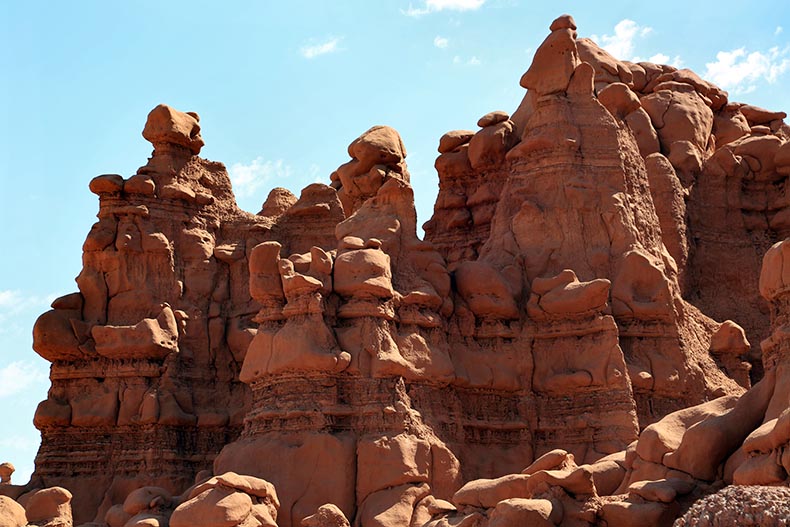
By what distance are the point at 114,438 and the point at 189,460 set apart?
2.02 meters

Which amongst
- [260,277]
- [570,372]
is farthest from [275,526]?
[570,372]

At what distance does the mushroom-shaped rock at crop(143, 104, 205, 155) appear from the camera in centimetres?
3800

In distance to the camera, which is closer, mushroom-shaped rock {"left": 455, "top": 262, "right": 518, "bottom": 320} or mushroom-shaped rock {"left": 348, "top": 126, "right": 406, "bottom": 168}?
mushroom-shaped rock {"left": 455, "top": 262, "right": 518, "bottom": 320}

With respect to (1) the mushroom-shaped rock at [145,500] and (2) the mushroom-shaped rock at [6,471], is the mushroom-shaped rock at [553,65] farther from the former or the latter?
(2) the mushroom-shaped rock at [6,471]

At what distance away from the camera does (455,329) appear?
30.5m

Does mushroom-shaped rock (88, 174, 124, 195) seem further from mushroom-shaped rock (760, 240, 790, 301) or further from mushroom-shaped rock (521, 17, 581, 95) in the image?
mushroom-shaped rock (760, 240, 790, 301)

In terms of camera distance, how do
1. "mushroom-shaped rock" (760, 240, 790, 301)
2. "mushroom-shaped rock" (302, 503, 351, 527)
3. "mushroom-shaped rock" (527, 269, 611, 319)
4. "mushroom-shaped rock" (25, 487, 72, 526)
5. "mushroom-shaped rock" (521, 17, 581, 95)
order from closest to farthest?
"mushroom-shaped rock" (760, 240, 790, 301) → "mushroom-shaped rock" (302, 503, 351, 527) → "mushroom-shaped rock" (25, 487, 72, 526) → "mushroom-shaped rock" (527, 269, 611, 319) → "mushroom-shaped rock" (521, 17, 581, 95)

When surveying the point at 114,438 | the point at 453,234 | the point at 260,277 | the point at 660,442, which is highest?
the point at 453,234

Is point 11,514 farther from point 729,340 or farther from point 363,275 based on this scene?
point 729,340

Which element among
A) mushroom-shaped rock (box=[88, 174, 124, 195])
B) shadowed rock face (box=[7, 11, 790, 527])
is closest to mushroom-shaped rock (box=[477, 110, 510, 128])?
shadowed rock face (box=[7, 11, 790, 527])

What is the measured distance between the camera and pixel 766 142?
3856cm

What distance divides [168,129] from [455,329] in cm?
1181

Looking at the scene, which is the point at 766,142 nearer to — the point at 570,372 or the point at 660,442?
the point at 570,372

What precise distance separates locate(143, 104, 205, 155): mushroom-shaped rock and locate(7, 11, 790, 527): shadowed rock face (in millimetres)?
115
